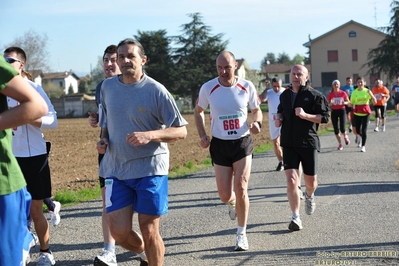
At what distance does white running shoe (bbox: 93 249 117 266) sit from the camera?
20.8 feet

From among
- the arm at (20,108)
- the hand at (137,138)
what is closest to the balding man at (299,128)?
the hand at (137,138)

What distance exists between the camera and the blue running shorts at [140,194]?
215 inches

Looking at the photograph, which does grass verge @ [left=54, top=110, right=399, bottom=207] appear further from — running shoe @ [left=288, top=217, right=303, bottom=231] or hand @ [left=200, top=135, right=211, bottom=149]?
running shoe @ [left=288, top=217, right=303, bottom=231]

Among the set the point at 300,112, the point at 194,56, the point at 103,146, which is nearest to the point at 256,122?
the point at 300,112

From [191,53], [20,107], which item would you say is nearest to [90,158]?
[20,107]

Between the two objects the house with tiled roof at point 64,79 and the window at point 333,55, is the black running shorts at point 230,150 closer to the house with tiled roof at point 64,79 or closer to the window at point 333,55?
the window at point 333,55

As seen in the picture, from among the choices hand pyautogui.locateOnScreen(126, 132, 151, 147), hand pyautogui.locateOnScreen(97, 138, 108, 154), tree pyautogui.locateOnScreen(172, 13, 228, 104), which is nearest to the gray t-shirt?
hand pyautogui.locateOnScreen(97, 138, 108, 154)

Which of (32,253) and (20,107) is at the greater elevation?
(20,107)

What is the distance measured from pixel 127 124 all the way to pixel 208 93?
222cm

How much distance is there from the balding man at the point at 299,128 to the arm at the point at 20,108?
4986 millimetres

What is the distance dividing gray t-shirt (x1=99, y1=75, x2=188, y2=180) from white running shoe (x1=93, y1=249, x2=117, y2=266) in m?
1.12

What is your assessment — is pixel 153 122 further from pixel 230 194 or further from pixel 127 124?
pixel 230 194

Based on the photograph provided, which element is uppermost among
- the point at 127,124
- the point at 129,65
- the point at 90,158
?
the point at 129,65

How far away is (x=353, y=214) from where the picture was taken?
899 centimetres
